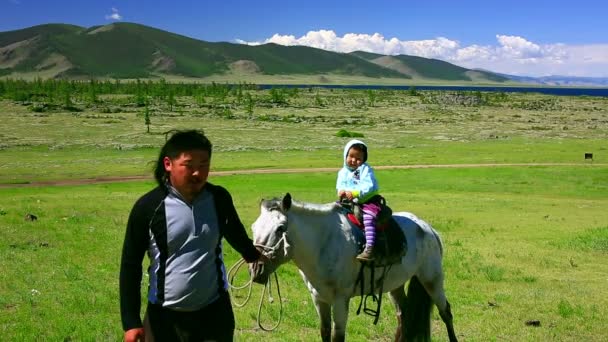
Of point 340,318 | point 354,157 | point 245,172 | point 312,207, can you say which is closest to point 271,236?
point 312,207

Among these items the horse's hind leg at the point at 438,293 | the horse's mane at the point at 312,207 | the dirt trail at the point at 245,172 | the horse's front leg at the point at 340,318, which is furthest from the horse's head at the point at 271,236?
the dirt trail at the point at 245,172

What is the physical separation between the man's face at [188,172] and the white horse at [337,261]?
5.57ft

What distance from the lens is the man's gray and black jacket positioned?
164 inches

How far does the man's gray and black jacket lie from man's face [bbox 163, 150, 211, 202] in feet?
0.20

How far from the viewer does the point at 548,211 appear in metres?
26.8

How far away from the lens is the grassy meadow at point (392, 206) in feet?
33.0

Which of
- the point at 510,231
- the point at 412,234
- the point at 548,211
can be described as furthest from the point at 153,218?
the point at 548,211

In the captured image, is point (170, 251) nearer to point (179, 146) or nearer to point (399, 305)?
point (179, 146)

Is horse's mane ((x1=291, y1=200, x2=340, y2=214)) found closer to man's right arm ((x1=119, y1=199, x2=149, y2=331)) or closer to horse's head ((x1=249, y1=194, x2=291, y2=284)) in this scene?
horse's head ((x1=249, y1=194, x2=291, y2=284))

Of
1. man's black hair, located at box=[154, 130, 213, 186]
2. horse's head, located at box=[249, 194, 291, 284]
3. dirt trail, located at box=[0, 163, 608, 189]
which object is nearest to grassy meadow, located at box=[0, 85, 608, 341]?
dirt trail, located at box=[0, 163, 608, 189]

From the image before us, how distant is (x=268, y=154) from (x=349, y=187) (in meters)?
53.2

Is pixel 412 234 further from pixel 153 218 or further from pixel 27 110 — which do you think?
pixel 27 110

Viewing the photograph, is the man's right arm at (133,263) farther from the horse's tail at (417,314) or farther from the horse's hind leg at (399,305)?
the horse's tail at (417,314)

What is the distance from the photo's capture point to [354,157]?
739 centimetres
